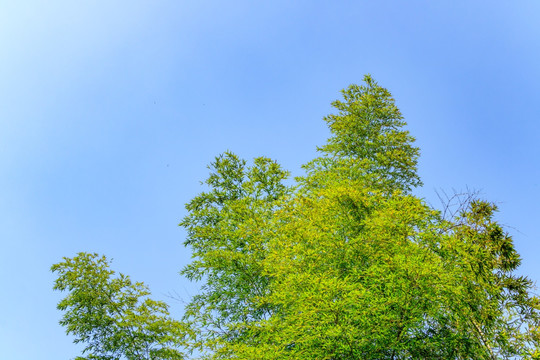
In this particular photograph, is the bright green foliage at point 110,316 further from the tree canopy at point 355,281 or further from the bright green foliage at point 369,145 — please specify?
the bright green foliage at point 369,145

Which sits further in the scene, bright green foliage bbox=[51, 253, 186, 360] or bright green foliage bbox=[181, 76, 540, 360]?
bright green foliage bbox=[51, 253, 186, 360]

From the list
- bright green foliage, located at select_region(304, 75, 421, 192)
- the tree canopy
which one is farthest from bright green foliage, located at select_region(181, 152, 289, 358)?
bright green foliage, located at select_region(304, 75, 421, 192)

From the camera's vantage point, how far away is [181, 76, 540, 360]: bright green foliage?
1001 centimetres

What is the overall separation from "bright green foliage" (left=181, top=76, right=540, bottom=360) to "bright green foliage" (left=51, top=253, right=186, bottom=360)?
1.80m

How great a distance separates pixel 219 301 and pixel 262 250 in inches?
113

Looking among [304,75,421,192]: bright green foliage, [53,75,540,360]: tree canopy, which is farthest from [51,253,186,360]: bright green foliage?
[304,75,421,192]: bright green foliage

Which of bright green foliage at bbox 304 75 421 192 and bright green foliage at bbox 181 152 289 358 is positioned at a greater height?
bright green foliage at bbox 304 75 421 192

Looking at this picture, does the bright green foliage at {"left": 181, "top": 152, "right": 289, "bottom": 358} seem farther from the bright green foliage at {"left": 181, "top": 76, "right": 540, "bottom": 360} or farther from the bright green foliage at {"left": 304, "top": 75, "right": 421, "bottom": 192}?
the bright green foliage at {"left": 304, "top": 75, "right": 421, "bottom": 192}

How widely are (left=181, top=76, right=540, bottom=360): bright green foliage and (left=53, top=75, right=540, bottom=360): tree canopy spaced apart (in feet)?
0.13

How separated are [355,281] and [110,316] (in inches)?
427

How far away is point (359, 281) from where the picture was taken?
12.2 metres

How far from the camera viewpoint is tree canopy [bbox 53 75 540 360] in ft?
32.9

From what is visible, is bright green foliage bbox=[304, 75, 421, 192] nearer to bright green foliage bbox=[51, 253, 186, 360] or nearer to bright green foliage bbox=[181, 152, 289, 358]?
bright green foliage bbox=[181, 152, 289, 358]

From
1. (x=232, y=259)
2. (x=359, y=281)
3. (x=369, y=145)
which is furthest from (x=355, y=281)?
(x=369, y=145)
